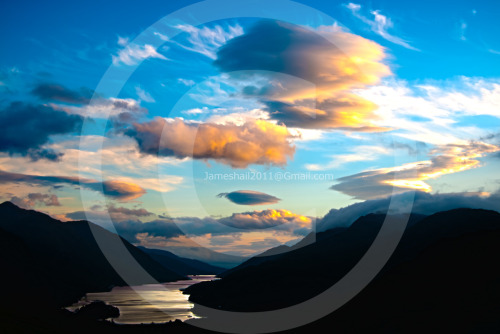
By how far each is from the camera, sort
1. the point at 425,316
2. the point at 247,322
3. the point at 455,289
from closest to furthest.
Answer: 1. the point at 425,316
2. the point at 455,289
3. the point at 247,322

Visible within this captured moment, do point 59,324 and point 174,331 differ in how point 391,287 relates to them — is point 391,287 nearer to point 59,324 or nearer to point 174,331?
point 174,331

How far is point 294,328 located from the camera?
162500mm

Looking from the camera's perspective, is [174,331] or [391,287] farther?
[391,287]

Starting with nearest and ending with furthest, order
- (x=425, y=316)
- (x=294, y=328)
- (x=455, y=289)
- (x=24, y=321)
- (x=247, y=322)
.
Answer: (x=24, y=321) → (x=425, y=316) → (x=294, y=328) → (x=455, y=289) → (x=247, y=322)

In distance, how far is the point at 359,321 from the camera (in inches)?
6299

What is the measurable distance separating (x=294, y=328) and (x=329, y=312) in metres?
31.8

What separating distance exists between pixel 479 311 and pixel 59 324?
151m

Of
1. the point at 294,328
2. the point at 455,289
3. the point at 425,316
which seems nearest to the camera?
the point at 425,316

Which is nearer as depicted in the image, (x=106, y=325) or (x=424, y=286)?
(x=106, y=325)

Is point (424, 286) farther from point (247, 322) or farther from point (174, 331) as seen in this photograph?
point (174, 331)

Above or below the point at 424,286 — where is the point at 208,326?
below

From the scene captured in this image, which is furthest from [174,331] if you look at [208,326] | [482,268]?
[482,268]

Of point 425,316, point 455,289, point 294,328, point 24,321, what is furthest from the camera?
point 455,289

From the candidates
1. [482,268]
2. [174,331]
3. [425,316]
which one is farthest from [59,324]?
[482,268]
